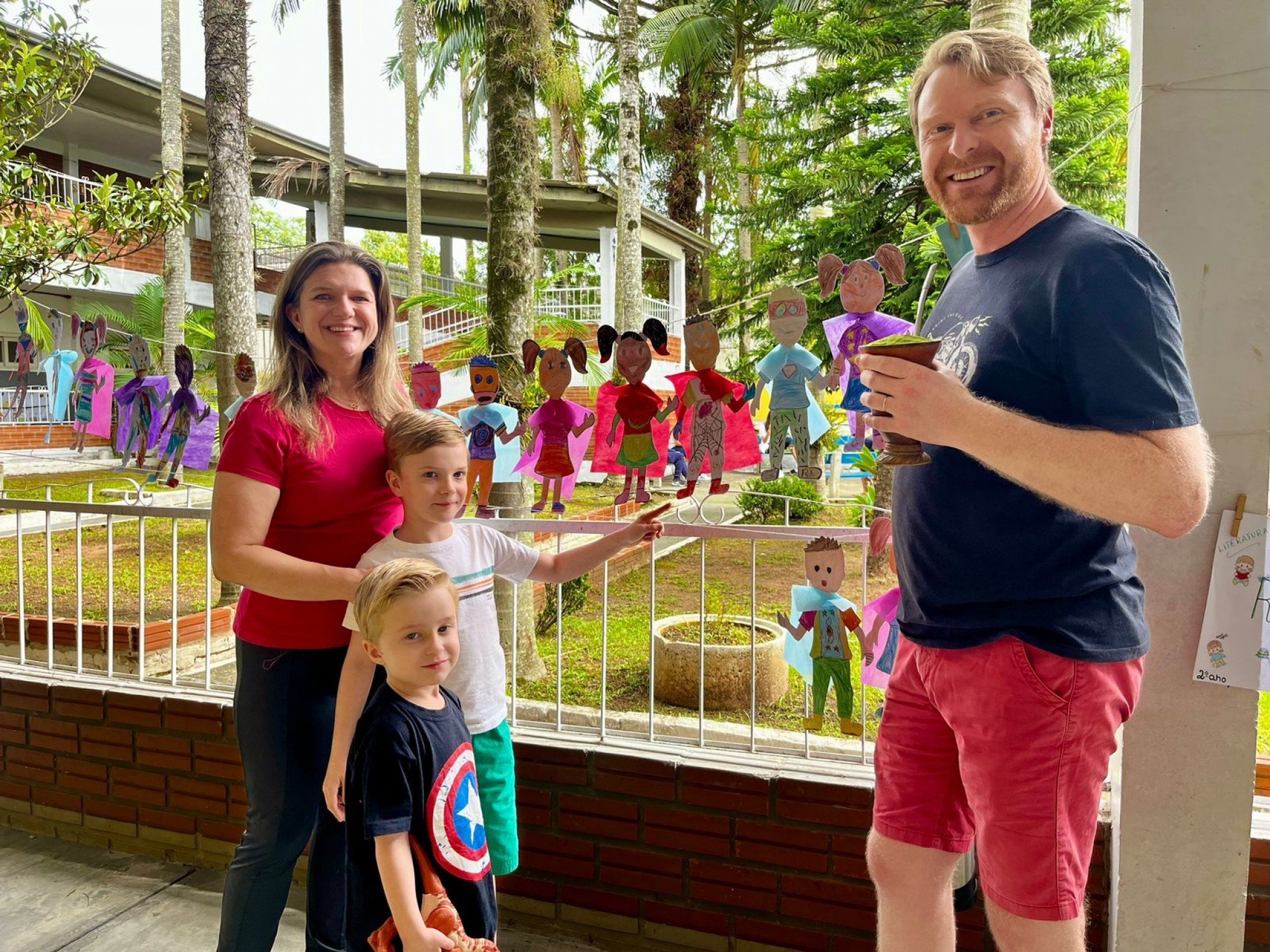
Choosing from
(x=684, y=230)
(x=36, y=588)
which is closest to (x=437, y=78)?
(x=684, y=230)

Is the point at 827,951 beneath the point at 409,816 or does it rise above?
beneath

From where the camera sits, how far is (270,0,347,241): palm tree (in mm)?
12500

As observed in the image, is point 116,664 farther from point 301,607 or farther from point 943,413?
point 943,413

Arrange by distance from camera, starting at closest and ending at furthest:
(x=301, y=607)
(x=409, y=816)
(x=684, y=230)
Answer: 1. (x=409, y=816)
2. (x=301, y=607)
3. (x=684, y=230)

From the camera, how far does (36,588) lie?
6.61 metres

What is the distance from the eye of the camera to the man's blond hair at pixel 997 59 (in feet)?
4.50

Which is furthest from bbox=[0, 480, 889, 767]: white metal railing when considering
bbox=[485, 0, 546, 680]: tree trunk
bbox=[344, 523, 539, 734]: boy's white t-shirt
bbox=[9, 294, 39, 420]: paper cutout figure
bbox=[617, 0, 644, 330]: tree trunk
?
bbox=[617, 0, 644, 330]: tree trunk

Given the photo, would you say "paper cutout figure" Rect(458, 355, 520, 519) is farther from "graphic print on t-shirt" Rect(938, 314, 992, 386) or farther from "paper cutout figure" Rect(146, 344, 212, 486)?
"graphic print on t-shirt" Rect(938, 314, 992, 386)

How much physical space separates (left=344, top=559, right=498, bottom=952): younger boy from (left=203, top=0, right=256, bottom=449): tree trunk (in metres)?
4.58

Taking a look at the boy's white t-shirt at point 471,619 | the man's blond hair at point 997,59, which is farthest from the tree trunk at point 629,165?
the man's blond hair at point 997,59

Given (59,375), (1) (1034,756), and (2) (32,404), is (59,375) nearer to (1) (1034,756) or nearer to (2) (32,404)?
(1) (1034,756)

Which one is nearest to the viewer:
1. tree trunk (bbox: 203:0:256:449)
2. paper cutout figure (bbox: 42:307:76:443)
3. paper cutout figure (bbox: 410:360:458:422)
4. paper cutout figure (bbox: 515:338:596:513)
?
paper cutout figure (bbox: 515:338:596:513)

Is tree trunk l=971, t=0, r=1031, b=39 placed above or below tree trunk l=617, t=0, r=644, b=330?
below

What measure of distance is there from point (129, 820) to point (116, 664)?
148 centimetres
